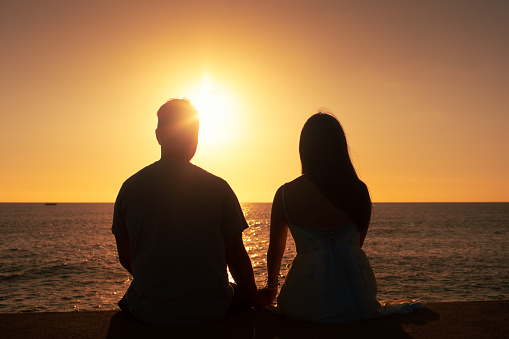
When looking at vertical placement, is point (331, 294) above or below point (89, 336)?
above

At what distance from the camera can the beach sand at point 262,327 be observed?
9.76 ft

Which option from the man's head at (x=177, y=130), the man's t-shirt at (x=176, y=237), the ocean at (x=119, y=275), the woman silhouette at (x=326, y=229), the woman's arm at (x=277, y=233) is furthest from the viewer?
the ocean at (x=119, y=275)

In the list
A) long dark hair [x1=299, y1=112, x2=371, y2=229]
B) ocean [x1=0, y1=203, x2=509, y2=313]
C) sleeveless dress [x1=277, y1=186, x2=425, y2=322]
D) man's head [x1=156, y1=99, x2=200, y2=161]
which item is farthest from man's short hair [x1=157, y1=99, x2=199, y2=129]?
ocean [x1=0, y1=203, x2=509, y2=313]

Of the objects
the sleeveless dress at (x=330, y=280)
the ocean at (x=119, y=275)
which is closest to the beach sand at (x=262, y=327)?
the sleeveless dress at (x=330, y=280)

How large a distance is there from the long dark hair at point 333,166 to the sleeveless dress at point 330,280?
0.22 m

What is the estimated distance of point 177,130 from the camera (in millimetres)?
3170

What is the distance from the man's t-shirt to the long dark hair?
2.41ft

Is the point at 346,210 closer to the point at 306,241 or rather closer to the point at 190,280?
the point at 306,241

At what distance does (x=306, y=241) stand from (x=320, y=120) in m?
0.99

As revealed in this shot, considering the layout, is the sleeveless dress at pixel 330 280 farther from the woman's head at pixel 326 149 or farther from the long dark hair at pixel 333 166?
the woman's head at pixel 326 149

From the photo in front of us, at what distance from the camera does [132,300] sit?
3.21 meters

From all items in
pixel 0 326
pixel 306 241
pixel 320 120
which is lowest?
pixel 0 326

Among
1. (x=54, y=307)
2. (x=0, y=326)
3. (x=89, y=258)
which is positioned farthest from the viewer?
(x=89, y=258)

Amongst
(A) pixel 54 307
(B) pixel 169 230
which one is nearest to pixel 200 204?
(B) pixel 169 230
